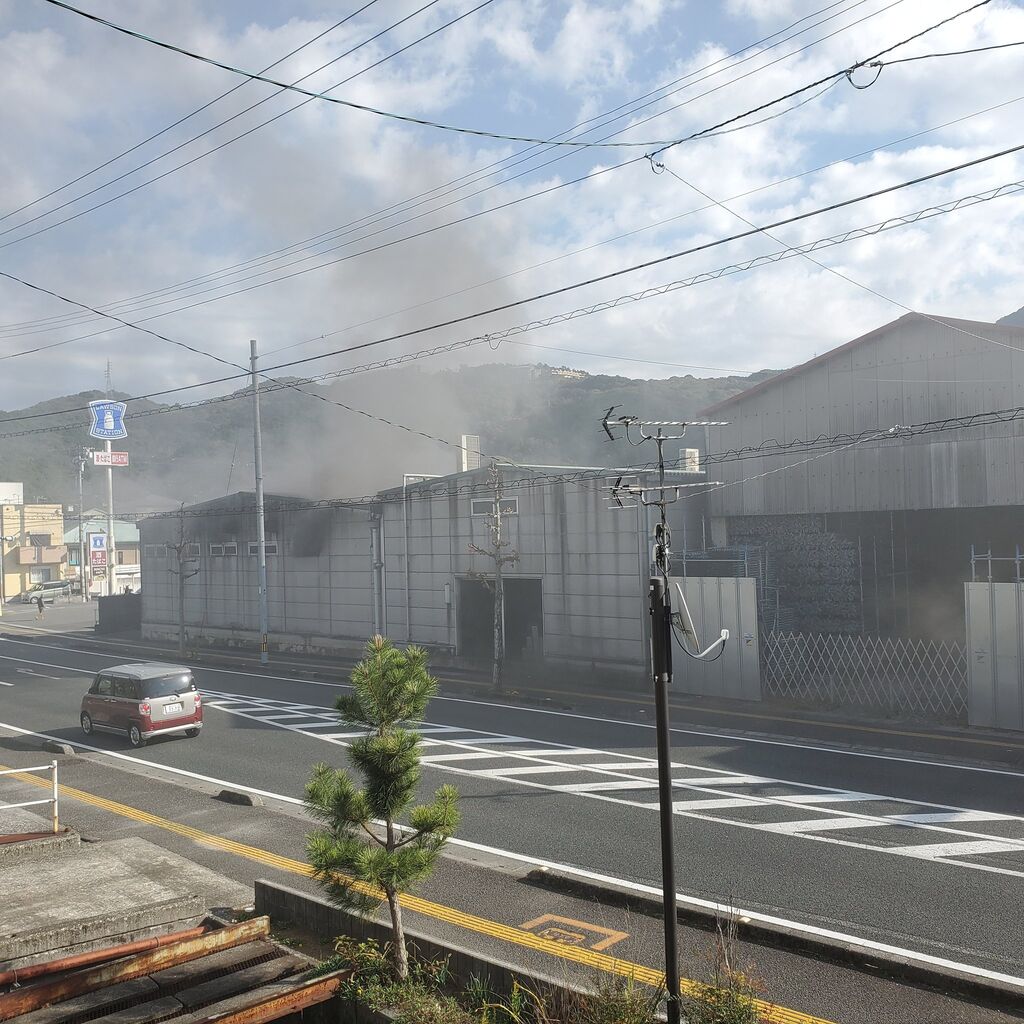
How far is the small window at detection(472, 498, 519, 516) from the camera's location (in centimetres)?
2870

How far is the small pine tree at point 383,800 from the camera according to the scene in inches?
281

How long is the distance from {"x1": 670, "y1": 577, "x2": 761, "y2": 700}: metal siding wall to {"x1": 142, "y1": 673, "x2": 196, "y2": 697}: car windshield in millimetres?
11248

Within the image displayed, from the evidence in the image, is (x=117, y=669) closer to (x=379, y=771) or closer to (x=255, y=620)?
(x=379, y=771)

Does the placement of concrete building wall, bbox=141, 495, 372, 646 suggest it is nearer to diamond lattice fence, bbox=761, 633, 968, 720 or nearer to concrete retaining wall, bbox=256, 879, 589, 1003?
diamond lattice fence, bbox=761, 633, 968, 720

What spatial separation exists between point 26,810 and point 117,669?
6.80m

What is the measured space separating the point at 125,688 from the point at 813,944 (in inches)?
647

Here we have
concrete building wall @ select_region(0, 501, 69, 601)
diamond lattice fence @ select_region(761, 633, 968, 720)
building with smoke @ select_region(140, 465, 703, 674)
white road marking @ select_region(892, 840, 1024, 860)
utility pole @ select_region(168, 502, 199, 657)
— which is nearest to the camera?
white road marking @ select_region(892, 840, 1024, 860)

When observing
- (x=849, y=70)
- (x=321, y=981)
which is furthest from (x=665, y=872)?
(x=849, y=70)

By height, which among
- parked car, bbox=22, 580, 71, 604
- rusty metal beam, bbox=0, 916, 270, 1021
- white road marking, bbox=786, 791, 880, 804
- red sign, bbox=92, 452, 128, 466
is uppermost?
red sign, bbox=92, 452, 128, 466

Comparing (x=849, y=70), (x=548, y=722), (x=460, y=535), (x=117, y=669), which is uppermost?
(x=849, y=70)

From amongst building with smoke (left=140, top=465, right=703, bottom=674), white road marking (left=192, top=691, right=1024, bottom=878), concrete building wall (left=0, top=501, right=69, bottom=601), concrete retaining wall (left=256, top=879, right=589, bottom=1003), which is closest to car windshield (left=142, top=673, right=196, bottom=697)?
white road marking (left=192, top=691, right=1024, bottom=878)

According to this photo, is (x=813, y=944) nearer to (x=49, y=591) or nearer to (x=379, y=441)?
(x=379, y=441)

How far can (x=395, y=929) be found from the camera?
7.36m

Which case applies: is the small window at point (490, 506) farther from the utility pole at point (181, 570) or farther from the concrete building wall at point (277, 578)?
the utility pole at point (181, 570)
